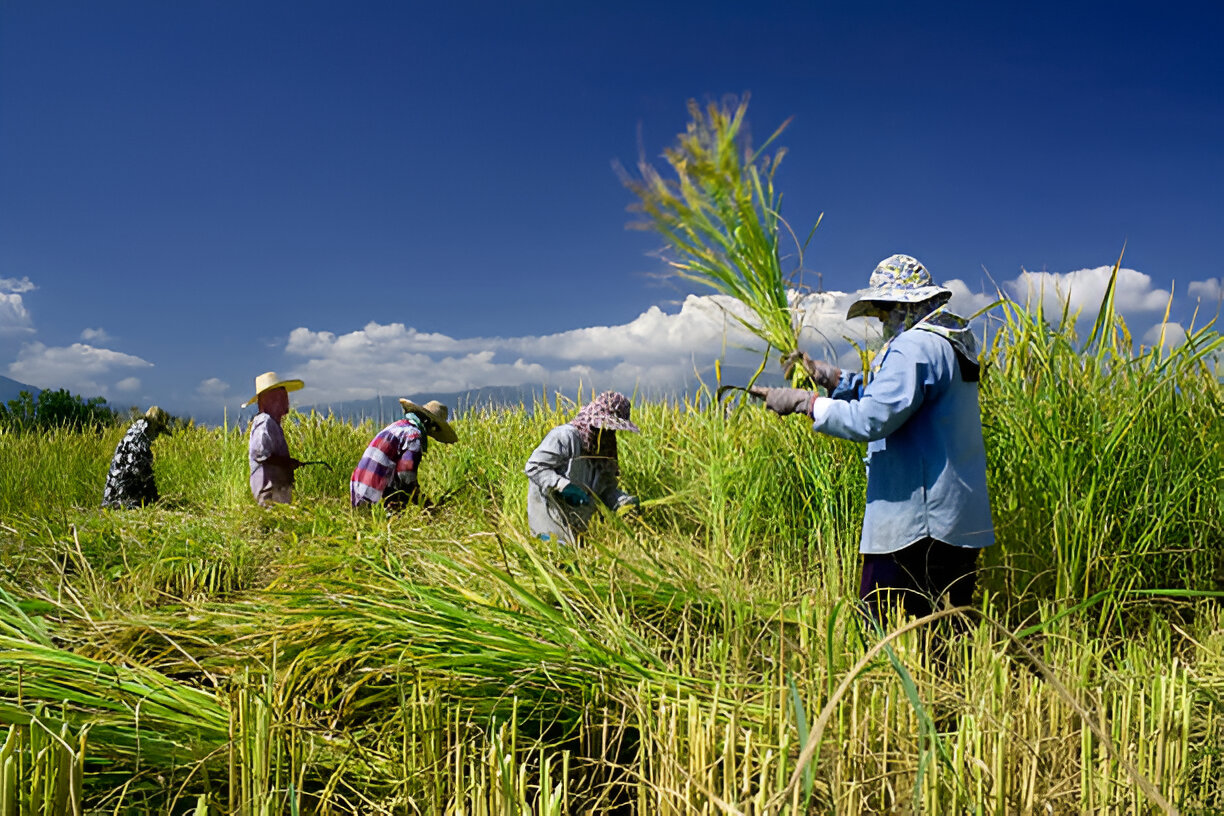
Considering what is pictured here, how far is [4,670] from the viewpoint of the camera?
202 centimetres

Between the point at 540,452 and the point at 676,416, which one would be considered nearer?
the point at 540,452

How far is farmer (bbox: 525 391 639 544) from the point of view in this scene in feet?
14.2

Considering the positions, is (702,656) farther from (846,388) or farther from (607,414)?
(607,414)

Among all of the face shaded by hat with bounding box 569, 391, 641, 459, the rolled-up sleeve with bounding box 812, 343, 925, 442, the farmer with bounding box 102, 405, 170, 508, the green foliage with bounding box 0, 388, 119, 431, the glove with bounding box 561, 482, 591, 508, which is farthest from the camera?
the green foliage with bounding box 0, 388, 119, 431

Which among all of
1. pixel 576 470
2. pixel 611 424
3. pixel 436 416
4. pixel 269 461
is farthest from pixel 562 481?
pixel 269 461

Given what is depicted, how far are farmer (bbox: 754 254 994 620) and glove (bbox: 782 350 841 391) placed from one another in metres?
0.22

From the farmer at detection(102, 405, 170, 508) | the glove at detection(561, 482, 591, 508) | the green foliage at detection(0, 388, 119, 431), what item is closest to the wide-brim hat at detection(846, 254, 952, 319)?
the glove at detection(561, 482, 591, 508)

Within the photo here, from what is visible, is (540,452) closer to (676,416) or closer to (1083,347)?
(676,416)

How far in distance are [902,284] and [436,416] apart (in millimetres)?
4363

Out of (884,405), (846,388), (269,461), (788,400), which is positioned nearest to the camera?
(884,405)

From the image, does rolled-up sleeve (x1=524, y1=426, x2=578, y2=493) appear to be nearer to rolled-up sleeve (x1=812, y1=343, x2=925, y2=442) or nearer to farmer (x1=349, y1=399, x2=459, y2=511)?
farmer (x1=349, y1=399, x2=459, y2=511)

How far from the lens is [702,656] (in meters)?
2.16

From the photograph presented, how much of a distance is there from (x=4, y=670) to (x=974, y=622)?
3002mm

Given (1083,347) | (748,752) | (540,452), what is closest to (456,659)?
(748,752)
